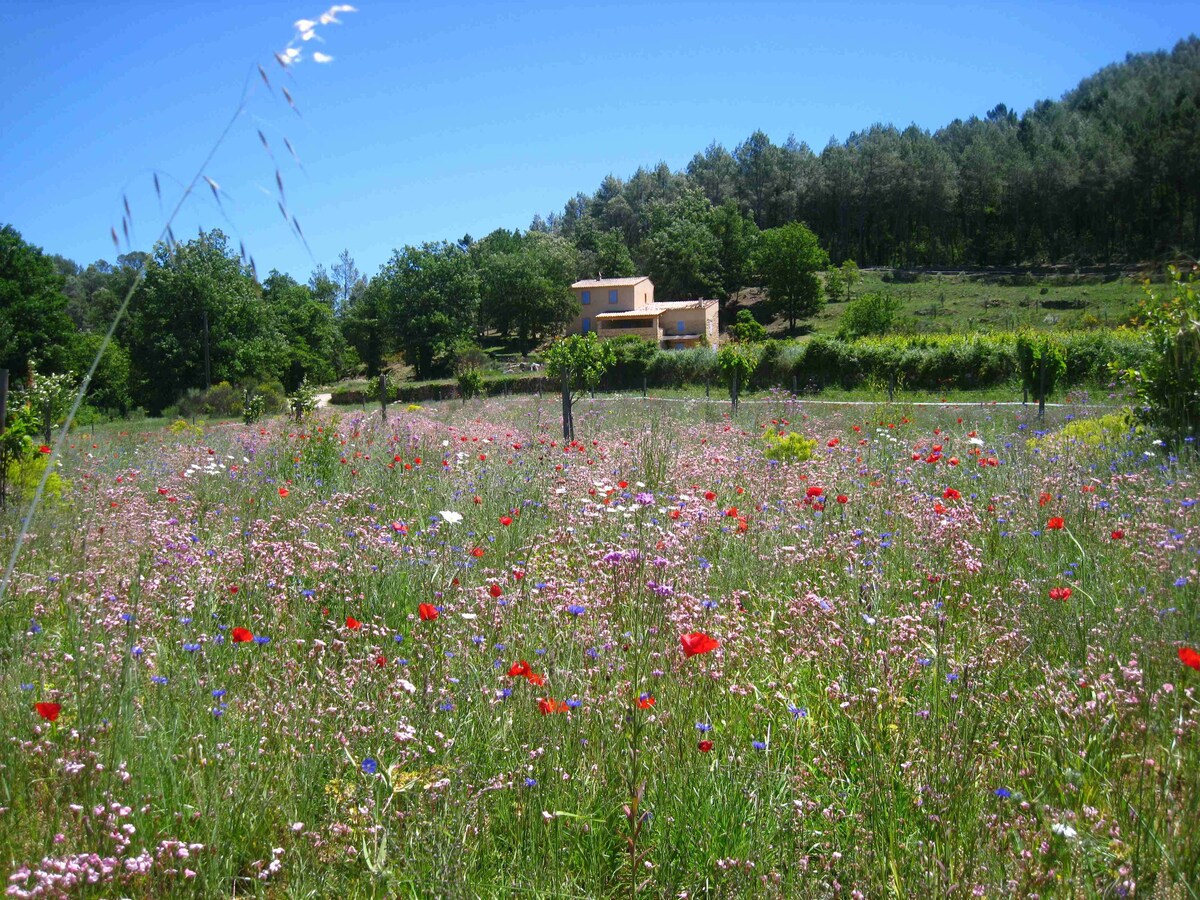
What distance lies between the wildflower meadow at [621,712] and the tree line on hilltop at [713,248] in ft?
159

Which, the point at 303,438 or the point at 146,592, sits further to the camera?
the point at 303,438

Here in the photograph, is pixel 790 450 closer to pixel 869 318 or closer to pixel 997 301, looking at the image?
pixel 869 318

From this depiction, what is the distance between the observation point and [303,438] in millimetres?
9586

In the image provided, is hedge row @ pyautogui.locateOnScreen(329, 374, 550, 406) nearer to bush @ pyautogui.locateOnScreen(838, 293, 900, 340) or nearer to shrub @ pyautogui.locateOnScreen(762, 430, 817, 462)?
bush @ pyautogui.locateOnScreen(838, 293, 900, 340)

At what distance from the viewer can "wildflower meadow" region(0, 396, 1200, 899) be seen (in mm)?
2080

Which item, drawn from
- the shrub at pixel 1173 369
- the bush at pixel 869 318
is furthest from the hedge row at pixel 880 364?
the shrub at pixel 1173 369

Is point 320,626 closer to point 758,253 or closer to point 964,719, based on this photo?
point 964,719

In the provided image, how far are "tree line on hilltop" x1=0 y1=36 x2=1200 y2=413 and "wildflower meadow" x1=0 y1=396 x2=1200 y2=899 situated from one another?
48427 millimetres

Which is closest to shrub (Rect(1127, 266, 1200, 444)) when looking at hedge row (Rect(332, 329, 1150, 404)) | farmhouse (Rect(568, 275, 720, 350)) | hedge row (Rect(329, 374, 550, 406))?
hedge row (Rect(332, 329, 1150, 404))

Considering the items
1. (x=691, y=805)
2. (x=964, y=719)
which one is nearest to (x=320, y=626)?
(x=691, y=805)

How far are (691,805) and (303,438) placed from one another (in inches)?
327

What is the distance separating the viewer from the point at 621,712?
8.78ft

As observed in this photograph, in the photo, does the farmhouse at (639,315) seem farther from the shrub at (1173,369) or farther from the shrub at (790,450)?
the shrub at (1173,369)

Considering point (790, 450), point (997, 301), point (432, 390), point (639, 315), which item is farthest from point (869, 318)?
point (790, 450)
